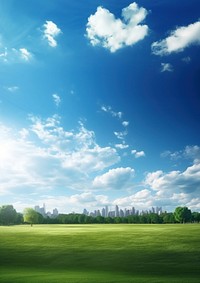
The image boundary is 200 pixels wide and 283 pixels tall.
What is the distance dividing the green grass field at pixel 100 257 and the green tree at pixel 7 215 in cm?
10921

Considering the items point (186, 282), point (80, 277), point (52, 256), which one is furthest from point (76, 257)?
point (186, 282)

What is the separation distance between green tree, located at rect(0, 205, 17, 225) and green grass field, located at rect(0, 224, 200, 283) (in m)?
109

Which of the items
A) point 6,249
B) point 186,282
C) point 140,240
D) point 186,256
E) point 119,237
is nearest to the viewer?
point 186,282

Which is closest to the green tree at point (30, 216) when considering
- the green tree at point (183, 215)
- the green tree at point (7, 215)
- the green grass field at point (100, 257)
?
the green tree at point (7, 215)

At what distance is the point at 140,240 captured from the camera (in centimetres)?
6222

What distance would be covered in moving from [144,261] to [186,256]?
22.8ft

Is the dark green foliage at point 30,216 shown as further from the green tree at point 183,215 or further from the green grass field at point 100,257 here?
the green grass field at point 100,257

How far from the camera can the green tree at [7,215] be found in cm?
17600

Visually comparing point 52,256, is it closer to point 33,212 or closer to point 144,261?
point 144,261

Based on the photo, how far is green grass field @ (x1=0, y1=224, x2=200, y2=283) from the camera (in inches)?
1419

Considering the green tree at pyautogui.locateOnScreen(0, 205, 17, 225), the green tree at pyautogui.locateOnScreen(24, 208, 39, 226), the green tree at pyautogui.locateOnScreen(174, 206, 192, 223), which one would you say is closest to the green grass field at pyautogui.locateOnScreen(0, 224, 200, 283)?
the green tree at pyautogui.locateOnScreen(24, 208, 39, 226)

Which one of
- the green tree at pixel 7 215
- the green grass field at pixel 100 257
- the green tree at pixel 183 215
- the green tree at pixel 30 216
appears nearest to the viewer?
the green grass field at pixel 100 257

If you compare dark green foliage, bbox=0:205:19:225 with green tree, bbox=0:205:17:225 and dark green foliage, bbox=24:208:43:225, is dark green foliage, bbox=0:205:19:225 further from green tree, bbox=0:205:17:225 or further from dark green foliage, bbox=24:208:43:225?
dark green foliage, bbox=24:208:43:225

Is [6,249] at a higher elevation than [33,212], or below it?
below
